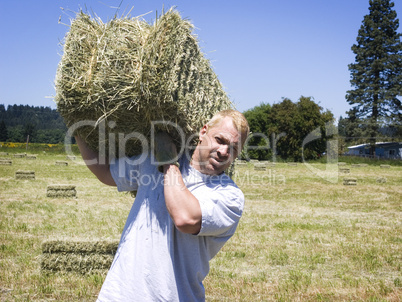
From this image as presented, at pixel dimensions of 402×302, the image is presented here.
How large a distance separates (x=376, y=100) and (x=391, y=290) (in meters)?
60.7

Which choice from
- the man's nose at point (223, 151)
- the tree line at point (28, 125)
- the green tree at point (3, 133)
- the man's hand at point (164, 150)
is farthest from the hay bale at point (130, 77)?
the green tree at point (3, 133)

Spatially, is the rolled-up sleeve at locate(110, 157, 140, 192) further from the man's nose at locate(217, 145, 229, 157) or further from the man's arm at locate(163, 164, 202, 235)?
the man's nose at locate(217, 145, 229, 157)

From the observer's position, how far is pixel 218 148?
7.93 ft

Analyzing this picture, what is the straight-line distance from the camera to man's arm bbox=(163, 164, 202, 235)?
214 cm

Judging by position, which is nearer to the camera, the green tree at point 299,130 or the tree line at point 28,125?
→ the green tree at point 299,130

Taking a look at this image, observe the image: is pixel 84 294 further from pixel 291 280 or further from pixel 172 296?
pixel 172 296

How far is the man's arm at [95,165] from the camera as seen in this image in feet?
9.25

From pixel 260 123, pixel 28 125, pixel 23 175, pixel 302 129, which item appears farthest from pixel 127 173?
pixel 28 125

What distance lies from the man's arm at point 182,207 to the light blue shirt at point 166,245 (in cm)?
5

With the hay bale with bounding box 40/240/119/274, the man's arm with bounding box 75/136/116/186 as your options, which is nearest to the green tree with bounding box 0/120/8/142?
the hay bale with bounding box 40/240/119/274

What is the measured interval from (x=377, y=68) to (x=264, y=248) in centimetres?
5871

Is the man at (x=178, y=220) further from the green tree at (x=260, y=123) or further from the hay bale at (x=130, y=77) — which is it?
the green tree at (x=260, y=123)

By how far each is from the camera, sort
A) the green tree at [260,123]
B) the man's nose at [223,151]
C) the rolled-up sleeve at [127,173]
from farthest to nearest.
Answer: the green tree at [260,123], the rolled-up sleeve at [127,173], the man's nose at [223,151]

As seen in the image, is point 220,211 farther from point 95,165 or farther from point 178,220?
point 95,165
